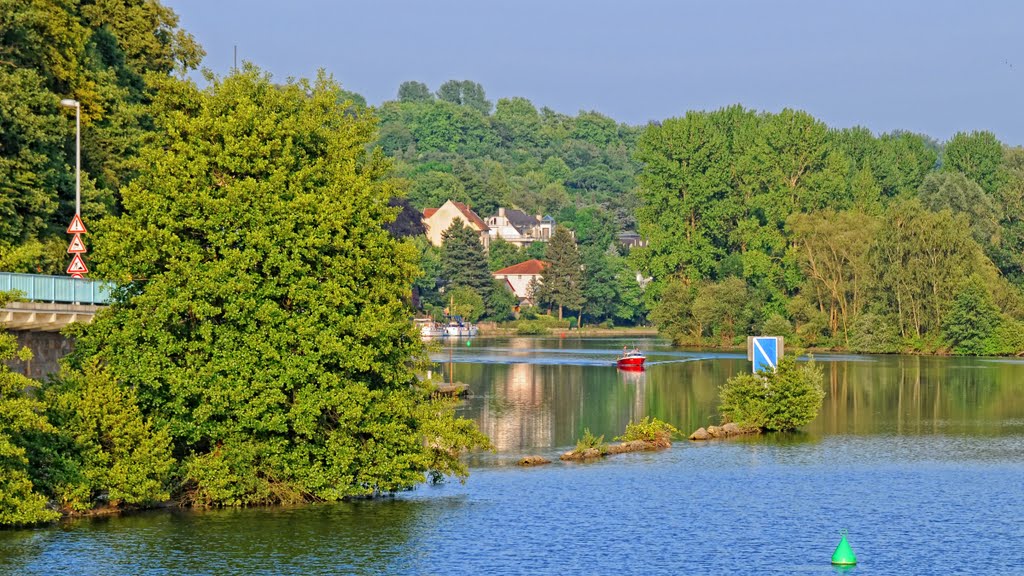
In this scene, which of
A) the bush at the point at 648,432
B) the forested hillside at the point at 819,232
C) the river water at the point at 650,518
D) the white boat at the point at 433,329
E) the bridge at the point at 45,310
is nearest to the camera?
the river water at the point at 650,518

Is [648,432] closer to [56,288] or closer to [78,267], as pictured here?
[78,267]

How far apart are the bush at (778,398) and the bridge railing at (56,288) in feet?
96.6

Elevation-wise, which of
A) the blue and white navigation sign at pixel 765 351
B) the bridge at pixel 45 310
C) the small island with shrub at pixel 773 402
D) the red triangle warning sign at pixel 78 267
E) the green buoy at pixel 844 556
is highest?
the red triangle warning sign at pixel 78 267

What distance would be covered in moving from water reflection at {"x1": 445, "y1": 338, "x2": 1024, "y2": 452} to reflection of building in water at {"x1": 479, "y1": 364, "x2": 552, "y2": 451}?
52 millimetres

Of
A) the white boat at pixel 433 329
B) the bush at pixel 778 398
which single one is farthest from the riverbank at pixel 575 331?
the bush at pixel 778 398

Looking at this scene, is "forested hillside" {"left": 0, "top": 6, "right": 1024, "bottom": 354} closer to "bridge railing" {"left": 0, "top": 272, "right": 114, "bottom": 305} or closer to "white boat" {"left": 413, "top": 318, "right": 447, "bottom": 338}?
"white boat" {"left": 413, "top": 318, "right": 447, "bottom": 338}

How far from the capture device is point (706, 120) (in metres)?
163

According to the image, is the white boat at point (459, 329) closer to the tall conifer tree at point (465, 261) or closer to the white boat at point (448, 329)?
the white boat at point (448, 329)

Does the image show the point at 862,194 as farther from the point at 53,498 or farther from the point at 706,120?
the point at 53,498

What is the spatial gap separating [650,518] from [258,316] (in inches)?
521

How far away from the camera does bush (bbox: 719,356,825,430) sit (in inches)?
2510

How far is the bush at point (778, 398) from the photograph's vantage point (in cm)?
6375

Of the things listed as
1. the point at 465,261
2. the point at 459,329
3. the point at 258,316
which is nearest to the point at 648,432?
the point at 258,316

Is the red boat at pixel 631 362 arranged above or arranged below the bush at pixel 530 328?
below
